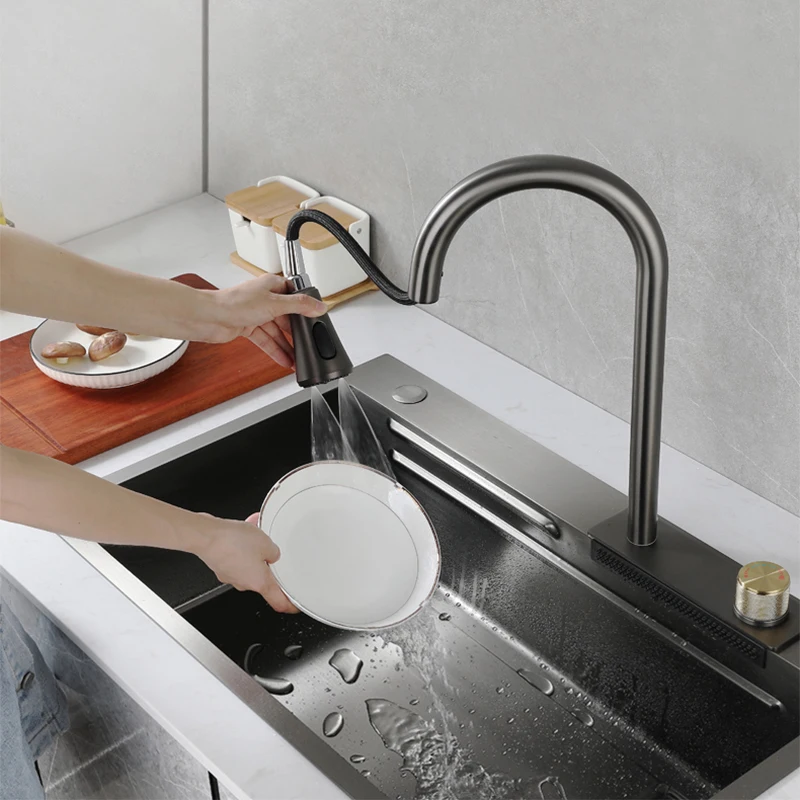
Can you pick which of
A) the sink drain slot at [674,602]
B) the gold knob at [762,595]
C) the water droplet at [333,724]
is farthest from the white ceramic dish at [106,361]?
the gold knob at [762,595]

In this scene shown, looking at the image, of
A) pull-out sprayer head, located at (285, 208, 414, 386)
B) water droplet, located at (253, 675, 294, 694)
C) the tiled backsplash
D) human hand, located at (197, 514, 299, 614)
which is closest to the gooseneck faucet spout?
pull-out sprayer head, located at (285, 208, 414, 386)

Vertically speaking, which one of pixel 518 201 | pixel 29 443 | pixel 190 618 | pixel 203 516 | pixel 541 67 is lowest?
pixel 190 618

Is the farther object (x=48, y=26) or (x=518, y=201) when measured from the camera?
(x=48, y=26)

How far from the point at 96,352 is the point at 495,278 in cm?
52

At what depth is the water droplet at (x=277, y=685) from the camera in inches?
50.9

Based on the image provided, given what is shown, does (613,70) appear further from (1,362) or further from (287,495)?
(1,362)

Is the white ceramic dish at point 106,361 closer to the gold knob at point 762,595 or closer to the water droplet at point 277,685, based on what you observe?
the water droplet at point 277,685

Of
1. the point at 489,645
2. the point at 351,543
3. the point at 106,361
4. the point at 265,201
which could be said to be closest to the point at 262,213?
the point at 265,201

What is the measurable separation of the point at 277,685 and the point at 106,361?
0.49 metres

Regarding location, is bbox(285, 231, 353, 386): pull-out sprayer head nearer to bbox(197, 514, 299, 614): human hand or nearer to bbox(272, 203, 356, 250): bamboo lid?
bbox(197, 514, 299, 614): human hand

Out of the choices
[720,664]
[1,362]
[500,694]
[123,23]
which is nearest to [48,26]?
[123,23]

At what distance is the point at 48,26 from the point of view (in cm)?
173

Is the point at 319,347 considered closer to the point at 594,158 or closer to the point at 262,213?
the point at 594,158

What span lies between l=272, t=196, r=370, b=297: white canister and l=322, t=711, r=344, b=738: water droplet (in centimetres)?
63
